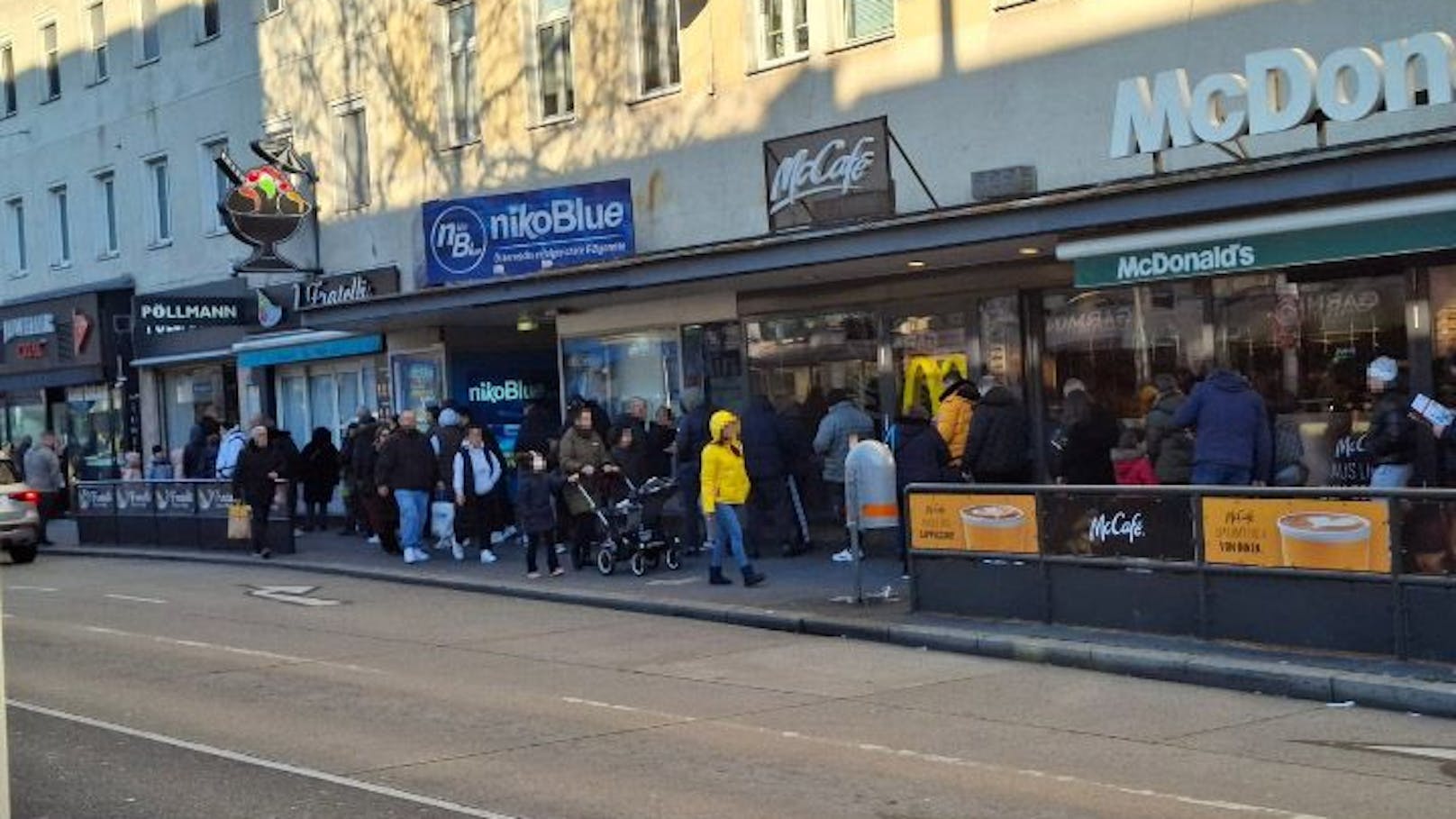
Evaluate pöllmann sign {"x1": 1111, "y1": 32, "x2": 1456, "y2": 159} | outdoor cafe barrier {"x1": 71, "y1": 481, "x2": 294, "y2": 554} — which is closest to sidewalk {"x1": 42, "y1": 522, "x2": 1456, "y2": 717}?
outdoor cafe barrier {"x1": 71, "y1": 481, "x2": 294, "y2": 554}

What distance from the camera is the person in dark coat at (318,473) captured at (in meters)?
26.1

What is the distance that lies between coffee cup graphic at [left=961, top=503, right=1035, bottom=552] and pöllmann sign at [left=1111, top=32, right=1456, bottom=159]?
3.57m

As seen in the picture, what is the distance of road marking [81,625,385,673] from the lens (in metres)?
12.9

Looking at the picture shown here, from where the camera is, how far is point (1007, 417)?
15750 mm

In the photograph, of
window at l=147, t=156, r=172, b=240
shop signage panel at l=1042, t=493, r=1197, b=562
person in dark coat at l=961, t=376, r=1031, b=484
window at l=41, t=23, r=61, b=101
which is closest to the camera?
shop signage panel at l=1042, t=493, r=1197, b=562

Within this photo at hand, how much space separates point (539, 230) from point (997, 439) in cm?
798

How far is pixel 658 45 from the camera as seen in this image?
21.5m

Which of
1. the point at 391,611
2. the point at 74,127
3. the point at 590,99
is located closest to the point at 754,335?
the point at 590,99

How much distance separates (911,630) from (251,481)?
11.9m

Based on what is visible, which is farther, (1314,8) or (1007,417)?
(1007,417)

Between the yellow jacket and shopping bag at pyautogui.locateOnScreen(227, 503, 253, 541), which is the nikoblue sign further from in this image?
the yellow jacket

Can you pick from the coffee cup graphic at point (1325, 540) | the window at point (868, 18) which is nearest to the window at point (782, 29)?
the window at point (868, 18)

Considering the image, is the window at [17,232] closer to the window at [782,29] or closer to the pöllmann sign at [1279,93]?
the window at [782,29]

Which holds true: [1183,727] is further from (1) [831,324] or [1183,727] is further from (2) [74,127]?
(2) [74,127]
